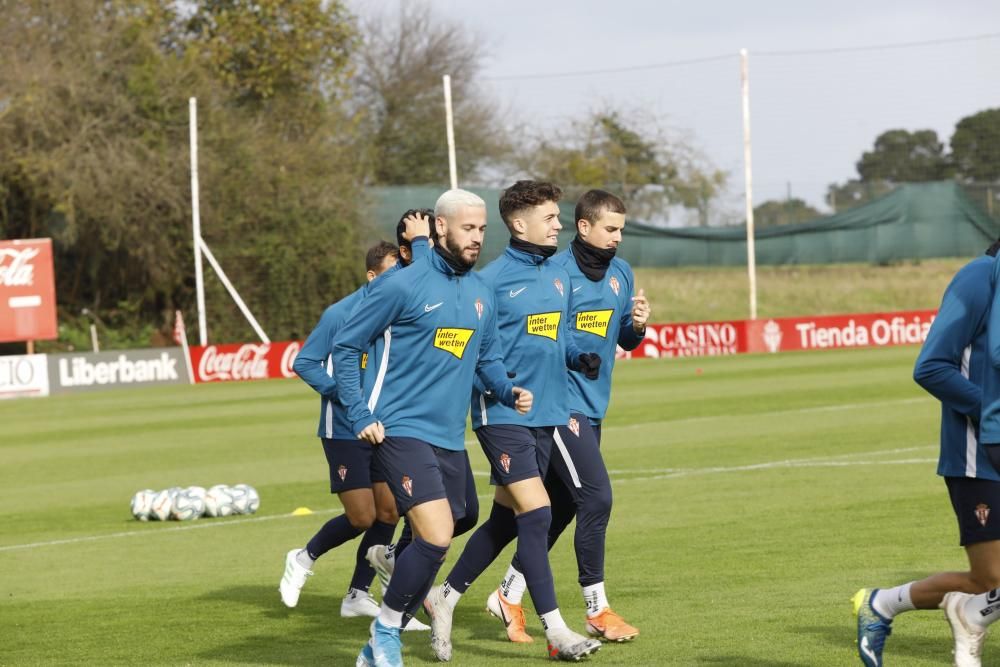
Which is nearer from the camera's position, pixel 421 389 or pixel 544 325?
pixel 421 389

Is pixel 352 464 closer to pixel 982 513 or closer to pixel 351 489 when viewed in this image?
pixel 351 489

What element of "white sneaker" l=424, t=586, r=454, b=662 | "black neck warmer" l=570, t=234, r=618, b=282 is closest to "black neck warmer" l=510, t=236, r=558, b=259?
"black neck warmer" l=570, t=234, r=618, b=282

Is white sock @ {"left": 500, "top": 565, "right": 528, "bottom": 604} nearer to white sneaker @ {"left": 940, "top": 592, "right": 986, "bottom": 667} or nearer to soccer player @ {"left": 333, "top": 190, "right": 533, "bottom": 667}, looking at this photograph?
soccer player @ {"left": 333, "top": 190, "right": 533, "bottom": 667}

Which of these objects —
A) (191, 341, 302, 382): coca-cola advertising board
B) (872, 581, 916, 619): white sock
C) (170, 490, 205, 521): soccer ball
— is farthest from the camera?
(191, 341, 302, 382): coca-cola advertising board

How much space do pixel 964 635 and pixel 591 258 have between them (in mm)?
3033

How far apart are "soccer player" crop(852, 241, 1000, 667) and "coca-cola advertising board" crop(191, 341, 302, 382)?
30039 millimetres

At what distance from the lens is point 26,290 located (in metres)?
35.1

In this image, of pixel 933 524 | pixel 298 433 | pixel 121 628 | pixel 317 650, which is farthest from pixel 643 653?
pixel 298 433

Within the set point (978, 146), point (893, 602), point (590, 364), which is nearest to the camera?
point (893, 602)

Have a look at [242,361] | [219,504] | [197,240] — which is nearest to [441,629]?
[219,504]

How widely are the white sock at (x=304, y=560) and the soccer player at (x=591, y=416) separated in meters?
1.59

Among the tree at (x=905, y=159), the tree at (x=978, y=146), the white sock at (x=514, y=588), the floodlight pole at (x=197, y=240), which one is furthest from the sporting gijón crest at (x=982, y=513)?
the tree at (x=978, y=146)

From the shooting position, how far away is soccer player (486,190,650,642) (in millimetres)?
7844

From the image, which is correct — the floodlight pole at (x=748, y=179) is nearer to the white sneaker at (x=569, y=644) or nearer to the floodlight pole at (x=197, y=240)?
the floodlight pole at (x=197, y=240)
